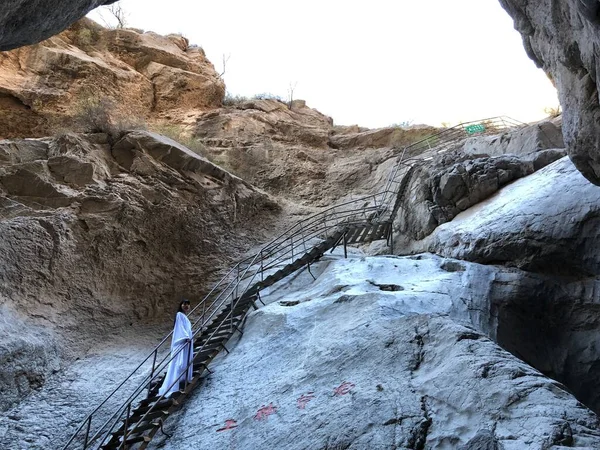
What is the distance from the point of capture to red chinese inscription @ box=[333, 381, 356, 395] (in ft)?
20.8

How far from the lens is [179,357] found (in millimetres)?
8836

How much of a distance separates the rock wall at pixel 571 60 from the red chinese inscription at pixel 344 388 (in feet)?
15.4

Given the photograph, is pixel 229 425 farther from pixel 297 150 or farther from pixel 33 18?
pixel 297 150

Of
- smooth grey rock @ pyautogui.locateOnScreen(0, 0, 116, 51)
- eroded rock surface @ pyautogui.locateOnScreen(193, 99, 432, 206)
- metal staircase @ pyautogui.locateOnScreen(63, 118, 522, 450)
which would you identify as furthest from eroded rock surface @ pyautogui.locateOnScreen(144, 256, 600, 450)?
eroded rock surface @ pyautogui.locateOnScreen(193, 99, 432, 206)

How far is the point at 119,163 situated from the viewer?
15078mm

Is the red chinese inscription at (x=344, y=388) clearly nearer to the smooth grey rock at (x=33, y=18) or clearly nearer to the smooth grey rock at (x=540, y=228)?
the smooth grey rock at (x=540, y=228)

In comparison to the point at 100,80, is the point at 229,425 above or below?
below

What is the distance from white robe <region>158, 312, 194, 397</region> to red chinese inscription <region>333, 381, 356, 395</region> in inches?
122

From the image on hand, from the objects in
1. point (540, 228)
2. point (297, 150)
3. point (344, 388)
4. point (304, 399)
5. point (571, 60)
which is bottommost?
point (304, 399)

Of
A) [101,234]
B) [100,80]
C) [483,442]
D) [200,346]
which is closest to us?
[483,442]

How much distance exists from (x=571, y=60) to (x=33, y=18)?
7.45 metres

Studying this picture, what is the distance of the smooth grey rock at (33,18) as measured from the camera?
6.99 meters

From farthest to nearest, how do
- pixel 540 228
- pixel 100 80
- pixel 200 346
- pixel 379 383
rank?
pixel 100 80
pixel 540 228
pixel 200 346
pixel 379 383

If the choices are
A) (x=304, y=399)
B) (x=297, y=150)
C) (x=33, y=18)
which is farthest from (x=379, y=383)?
(x=297, y=150)
